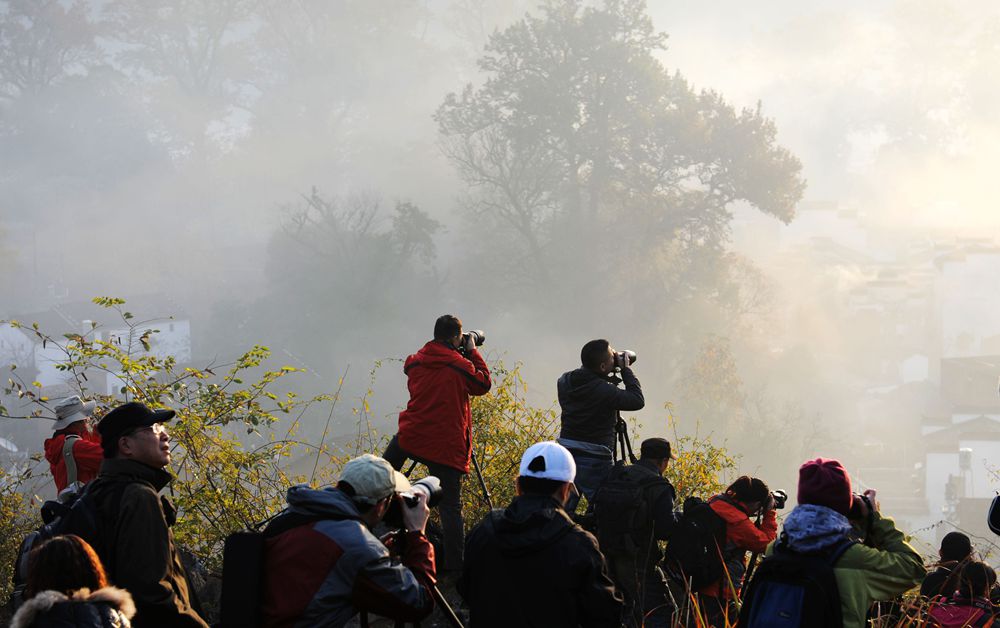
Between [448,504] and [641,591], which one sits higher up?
[448,504]

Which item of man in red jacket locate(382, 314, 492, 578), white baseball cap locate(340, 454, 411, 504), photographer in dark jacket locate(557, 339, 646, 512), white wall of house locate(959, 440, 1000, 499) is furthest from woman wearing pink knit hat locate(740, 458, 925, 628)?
white wall of house locate(959, 440, 1000, 499)

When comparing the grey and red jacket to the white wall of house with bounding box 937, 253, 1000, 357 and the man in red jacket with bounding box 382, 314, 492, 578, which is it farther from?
the white wall of house with bounding box 937, 253, 1000, 357

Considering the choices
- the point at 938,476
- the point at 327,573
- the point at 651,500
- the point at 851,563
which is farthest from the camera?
the point at 938,476

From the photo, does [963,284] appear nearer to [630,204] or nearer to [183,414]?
[630,204]

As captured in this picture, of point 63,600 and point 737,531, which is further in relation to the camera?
point 737,531

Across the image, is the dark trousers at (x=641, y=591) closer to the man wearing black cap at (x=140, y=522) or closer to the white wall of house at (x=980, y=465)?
the man wearing black cap at (x=140, y=522)

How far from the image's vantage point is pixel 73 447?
5.27 m

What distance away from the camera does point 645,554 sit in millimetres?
5566

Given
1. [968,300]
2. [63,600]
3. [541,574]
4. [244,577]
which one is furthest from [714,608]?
[968,300]

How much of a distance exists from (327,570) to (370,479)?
0.35 meters

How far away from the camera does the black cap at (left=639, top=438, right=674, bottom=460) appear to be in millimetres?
5438

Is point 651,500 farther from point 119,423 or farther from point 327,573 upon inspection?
point 119,423

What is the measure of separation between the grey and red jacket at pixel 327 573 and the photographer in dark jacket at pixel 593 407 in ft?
8.54

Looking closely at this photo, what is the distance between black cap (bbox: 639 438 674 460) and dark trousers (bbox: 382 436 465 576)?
1122 millimetres
